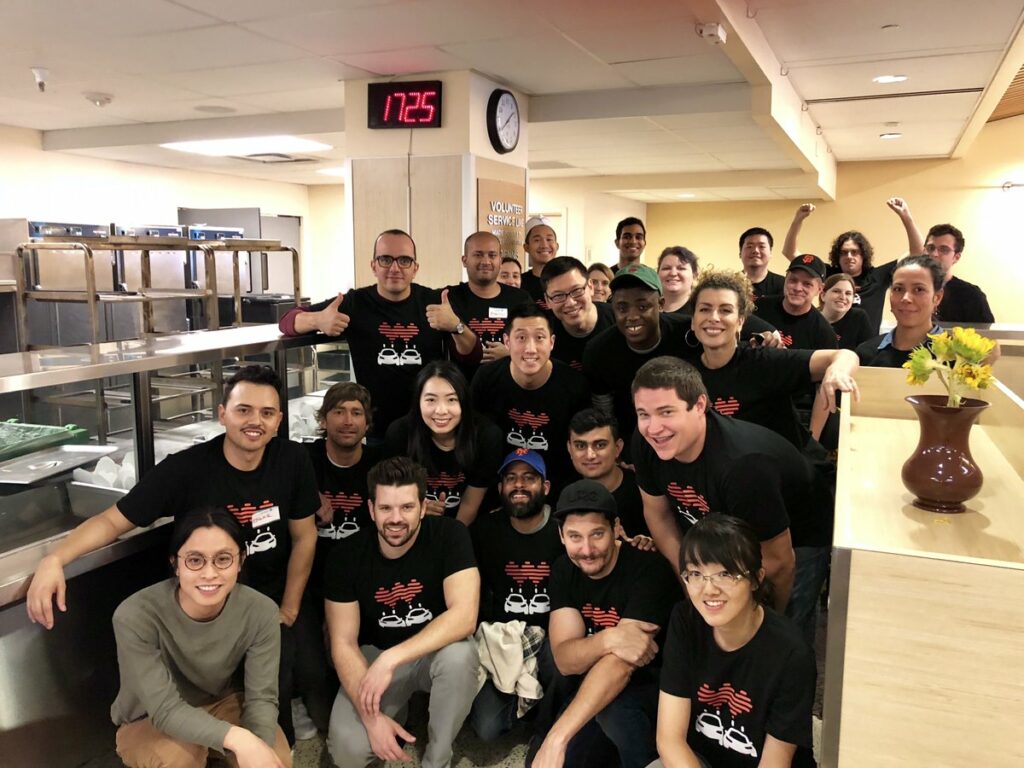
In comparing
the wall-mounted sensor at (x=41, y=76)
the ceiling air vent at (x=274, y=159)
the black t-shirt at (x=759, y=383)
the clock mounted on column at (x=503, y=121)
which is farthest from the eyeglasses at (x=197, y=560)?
the ceiling air vent at (x=274, y=159)

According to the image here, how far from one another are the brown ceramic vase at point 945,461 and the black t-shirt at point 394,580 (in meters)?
1.33

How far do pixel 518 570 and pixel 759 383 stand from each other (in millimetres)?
969

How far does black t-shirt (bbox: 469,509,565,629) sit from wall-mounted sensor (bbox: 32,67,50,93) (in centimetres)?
420

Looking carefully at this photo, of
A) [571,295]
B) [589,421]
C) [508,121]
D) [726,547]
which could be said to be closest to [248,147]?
[508,121]

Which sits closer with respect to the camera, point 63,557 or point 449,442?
point 63,557

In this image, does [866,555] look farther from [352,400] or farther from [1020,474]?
[352,400]

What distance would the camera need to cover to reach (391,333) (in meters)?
3.04

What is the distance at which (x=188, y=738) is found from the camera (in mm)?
1926

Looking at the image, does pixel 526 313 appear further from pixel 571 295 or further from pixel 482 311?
pixel 482 311

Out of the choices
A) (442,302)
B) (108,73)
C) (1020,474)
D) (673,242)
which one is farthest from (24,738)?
(673,242)

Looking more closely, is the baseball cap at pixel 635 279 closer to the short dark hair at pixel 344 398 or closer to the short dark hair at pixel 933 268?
the short dark hair at pixel 933 268

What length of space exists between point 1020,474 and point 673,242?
1185 cm

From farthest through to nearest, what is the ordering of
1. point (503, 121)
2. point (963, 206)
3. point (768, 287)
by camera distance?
point (963, 206) < point (503, 121) < point (768, 287)

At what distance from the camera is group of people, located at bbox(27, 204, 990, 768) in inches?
73.9
